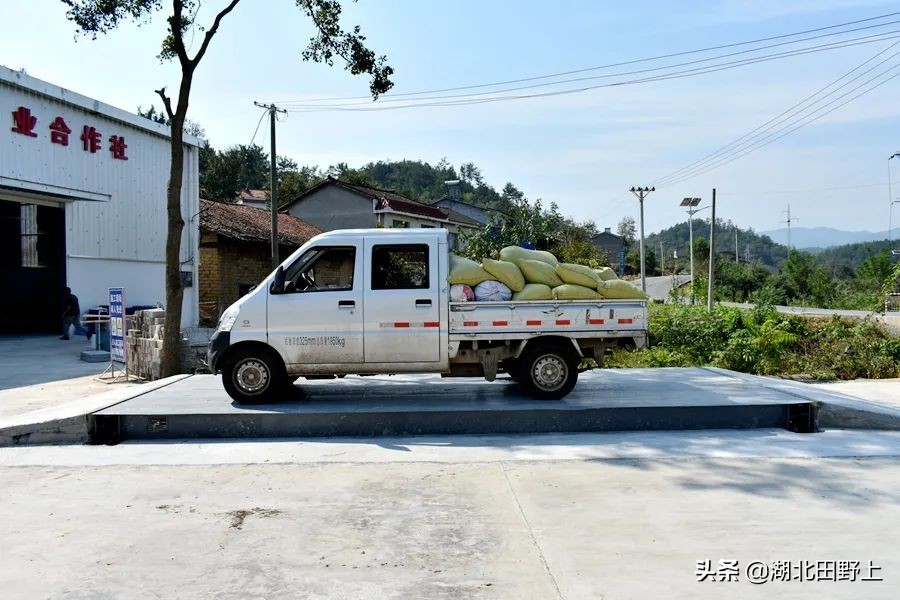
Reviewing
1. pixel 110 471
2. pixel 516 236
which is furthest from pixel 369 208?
pixel 110 471

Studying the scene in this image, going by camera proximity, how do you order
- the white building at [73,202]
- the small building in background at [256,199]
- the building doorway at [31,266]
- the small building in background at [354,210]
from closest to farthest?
the white building at [73,202] → the building doorway at [31,266] → the small building in background at [354,210] → the small building in background at [256,199]

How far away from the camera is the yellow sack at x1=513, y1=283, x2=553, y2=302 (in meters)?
8.32

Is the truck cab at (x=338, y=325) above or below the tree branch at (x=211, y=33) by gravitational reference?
below

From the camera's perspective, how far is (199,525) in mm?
5137

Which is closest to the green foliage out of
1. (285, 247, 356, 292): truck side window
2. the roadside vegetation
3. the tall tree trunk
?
the roadside vegetation

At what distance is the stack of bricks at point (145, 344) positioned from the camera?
12898 millimetres

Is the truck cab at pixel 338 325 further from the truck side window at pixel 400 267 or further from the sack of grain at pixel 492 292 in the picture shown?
the sack of grain at pixel 492 292

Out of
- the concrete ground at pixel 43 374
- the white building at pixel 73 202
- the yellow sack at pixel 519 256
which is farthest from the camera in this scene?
the white building at pixel 73 202

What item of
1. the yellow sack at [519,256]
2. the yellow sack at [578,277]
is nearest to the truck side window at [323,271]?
the yellow sack at [519,256]

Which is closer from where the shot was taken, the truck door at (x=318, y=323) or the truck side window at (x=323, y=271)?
the truck door at (x=318, y=323)

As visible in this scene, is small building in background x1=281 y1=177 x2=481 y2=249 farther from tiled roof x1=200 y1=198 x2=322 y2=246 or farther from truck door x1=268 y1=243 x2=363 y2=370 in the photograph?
truck door x1=268 y1=243 x2=363 y2=370

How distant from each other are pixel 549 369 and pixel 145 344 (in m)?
8.36

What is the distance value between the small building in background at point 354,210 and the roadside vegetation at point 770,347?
2284 cm

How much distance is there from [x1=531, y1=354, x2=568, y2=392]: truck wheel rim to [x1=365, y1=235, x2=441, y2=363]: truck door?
3.98ft
